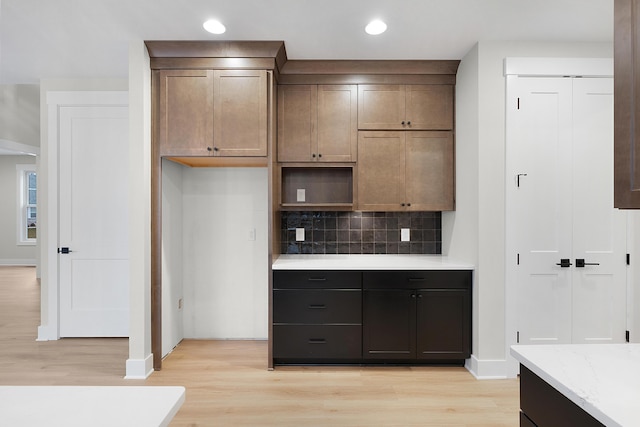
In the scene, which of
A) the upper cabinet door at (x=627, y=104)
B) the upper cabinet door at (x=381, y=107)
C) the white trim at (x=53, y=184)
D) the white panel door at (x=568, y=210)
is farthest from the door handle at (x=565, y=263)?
the white trim at (x=53, y=184)

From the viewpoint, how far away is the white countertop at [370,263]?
3137 millimetres

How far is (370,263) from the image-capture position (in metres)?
3.31

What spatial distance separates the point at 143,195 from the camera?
303cm

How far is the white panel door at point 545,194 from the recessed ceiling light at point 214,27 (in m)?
2.30

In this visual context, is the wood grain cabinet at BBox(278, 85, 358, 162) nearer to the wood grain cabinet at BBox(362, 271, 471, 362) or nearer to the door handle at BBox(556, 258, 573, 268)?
the wood grain cabinet at BBox(362, 271, 471, 362)

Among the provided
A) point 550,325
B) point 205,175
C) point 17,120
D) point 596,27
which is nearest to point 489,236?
point 550,325

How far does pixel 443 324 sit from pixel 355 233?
1208mm

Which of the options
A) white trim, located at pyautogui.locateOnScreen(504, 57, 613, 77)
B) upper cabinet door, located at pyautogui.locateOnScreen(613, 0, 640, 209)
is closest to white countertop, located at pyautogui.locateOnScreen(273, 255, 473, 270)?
white trim, located at pyautogui.locateOnScreen(504, 57, 613, 77)

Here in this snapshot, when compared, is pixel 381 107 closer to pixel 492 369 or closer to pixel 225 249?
pixel 225 249

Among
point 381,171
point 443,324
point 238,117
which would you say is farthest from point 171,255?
point 443,324

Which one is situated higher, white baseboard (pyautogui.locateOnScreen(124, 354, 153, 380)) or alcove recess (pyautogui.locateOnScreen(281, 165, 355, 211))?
alcove recess (pyautogui.locateOnScreen(281, 165, 355, 211))

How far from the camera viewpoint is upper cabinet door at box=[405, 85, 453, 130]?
3.51 metres

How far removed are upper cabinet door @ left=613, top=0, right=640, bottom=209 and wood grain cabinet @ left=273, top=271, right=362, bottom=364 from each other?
2.31 metres

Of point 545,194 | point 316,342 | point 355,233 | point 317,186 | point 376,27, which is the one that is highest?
point 376,27
